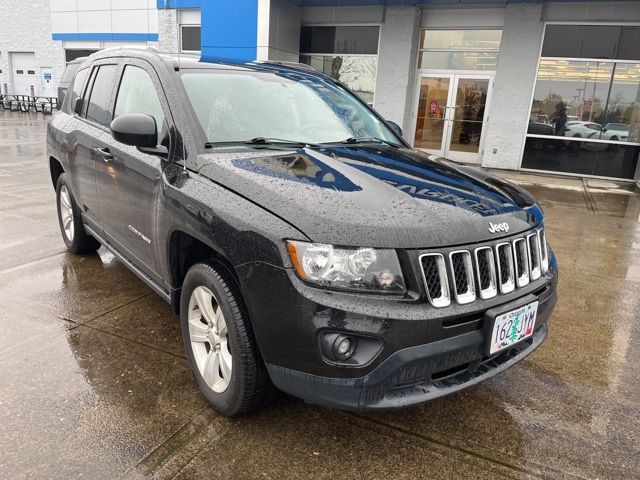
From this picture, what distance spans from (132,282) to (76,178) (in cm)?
101

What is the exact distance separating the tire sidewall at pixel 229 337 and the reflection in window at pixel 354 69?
1230 centimetres

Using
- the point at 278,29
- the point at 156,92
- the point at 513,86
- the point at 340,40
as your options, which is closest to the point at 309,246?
the point at 156,92

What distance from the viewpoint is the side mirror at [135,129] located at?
9.23 ft

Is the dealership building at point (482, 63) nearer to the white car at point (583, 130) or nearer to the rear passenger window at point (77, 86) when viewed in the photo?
the white car at point (583, 130)

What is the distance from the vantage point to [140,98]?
3488mm

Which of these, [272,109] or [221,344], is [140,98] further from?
[221,344]

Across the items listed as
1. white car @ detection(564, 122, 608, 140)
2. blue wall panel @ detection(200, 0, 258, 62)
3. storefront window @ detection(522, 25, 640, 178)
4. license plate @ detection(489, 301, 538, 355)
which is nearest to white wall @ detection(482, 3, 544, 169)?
storefront window @ detection(522, 25, 640, 178)

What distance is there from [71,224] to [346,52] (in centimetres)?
1127

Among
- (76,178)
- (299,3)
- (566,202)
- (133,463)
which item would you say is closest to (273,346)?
(133,463)

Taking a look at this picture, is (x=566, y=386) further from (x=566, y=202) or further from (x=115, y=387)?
(x=566, y=202)

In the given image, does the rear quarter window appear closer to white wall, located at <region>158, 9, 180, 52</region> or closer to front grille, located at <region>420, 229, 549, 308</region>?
front grille, located at <region>420, 229, 549, 308</region>

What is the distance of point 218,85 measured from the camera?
324 centimetres

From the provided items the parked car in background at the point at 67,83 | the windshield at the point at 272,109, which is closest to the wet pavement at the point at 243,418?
the windshield at the point at 272,109

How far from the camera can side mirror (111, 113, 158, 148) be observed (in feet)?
9.23
